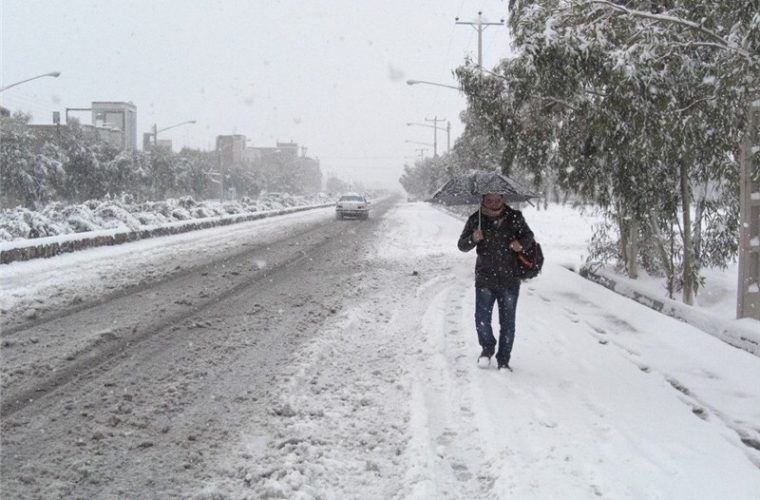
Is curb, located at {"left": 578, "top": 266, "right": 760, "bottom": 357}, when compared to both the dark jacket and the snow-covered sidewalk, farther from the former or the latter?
the dark jacket

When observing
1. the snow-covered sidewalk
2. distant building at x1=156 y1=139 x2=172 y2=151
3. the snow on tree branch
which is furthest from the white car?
distant building at x1=156 y1=139 x2=172 y2=151

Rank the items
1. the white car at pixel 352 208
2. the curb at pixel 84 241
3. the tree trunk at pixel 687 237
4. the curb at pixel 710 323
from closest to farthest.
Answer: the curb at pixel 710 323 → the tree trunk at pixel 687 237 → the curb at pixel 84 241 → the white car at pixel 352 208

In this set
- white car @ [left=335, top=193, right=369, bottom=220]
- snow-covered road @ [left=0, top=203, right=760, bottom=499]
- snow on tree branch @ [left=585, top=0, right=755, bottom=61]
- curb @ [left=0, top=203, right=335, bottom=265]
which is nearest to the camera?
snow-covered road @ [left=0, top=203, right=760, bottom=499]

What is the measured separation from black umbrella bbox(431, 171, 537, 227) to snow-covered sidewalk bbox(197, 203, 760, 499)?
164cm

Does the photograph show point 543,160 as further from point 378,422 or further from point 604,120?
point 378,422

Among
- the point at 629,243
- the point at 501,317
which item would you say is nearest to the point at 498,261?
A: the point at 501,317

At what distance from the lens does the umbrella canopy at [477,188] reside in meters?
5.71

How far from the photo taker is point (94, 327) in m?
7.17

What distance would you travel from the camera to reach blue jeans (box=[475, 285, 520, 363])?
223 inches

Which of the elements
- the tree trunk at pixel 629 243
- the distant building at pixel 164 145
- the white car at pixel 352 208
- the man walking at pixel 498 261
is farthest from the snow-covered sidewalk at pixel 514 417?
A: the distant building at pixel 164 145

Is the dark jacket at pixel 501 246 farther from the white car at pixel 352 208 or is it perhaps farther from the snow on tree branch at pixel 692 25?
the white car at pixel 352 208

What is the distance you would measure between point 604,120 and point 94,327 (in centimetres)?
712

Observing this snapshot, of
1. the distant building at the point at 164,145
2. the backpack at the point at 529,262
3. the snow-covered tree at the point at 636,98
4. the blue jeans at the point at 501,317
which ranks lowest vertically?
the blue jeans at the point at 501,317

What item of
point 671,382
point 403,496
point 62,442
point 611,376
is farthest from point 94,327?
point 671,382
